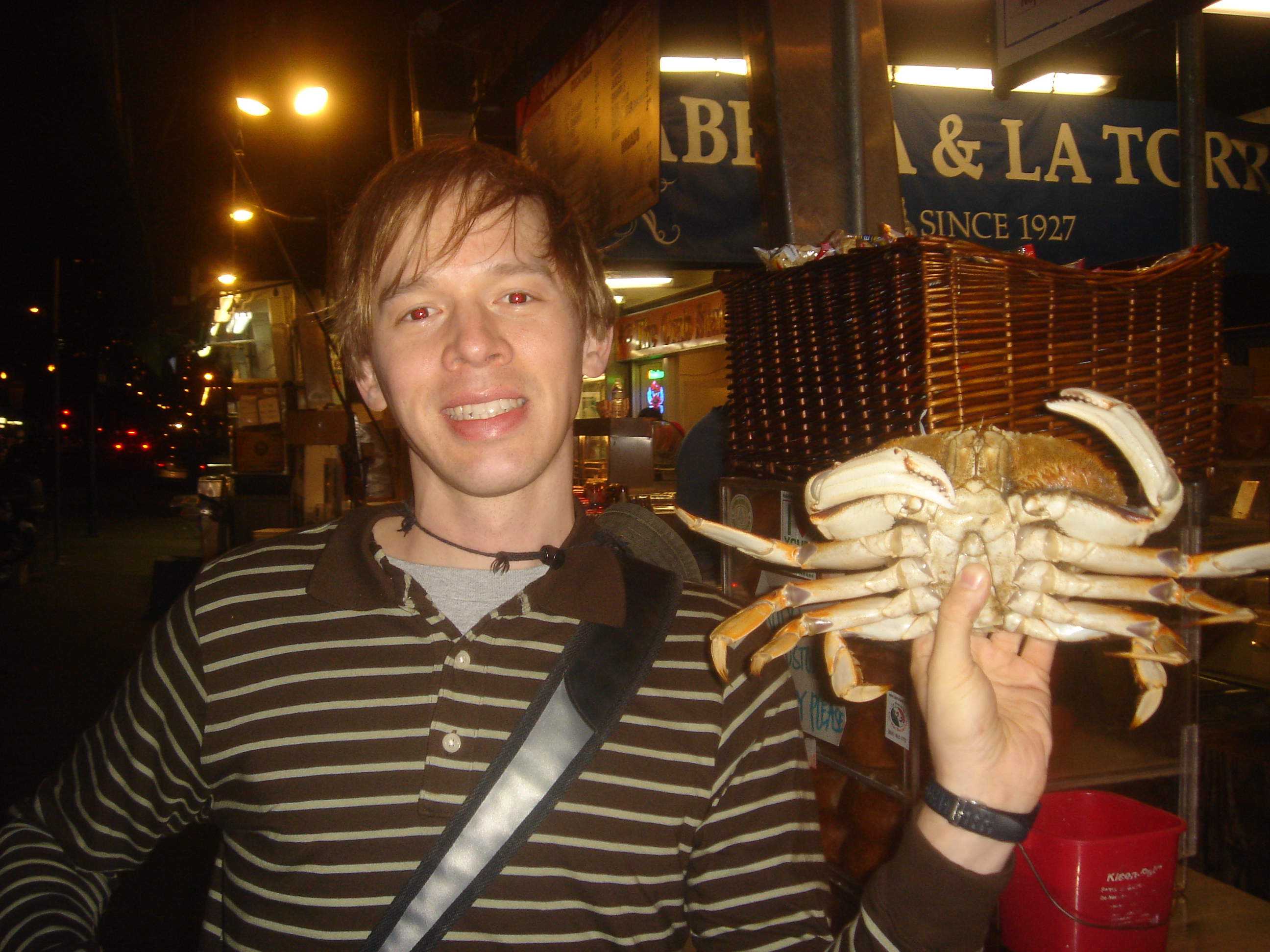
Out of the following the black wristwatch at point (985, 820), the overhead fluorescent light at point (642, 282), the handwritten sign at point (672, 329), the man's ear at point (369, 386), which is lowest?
the black wristwatch at point (985, 820)

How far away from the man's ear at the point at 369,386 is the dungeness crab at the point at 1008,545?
91 cm

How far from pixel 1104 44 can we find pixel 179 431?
44.6 m

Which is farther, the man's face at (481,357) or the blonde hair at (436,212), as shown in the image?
the blonde hair at (436,212)

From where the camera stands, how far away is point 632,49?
2.92m

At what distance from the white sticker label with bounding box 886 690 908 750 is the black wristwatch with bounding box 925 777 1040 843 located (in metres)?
0.62

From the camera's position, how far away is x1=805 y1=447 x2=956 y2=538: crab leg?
104cm

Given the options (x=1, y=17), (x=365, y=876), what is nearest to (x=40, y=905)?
(x=365, y=876)

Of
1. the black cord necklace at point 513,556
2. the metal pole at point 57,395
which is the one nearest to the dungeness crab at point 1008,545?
the black cord necklace at point 513,556

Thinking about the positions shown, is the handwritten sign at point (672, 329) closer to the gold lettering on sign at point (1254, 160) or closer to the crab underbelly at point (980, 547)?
the gold lettering on sign at point (1254, 160)

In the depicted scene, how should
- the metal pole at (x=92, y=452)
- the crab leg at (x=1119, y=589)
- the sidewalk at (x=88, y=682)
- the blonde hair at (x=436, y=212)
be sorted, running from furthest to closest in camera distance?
the metal pole at (x=92, y=452) < the sidewalk at (x=88, y=682) < the blonde hair at (x=436, y=212) < the crab leg at (x=1119, y=589)

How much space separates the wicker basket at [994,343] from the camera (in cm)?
137

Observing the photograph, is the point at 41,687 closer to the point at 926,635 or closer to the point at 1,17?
the point at 1,17

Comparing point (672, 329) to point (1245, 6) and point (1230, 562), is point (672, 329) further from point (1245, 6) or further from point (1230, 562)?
point (1230, 562)

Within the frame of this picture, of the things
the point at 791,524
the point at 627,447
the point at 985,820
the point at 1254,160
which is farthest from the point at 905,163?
the point at 985,820
